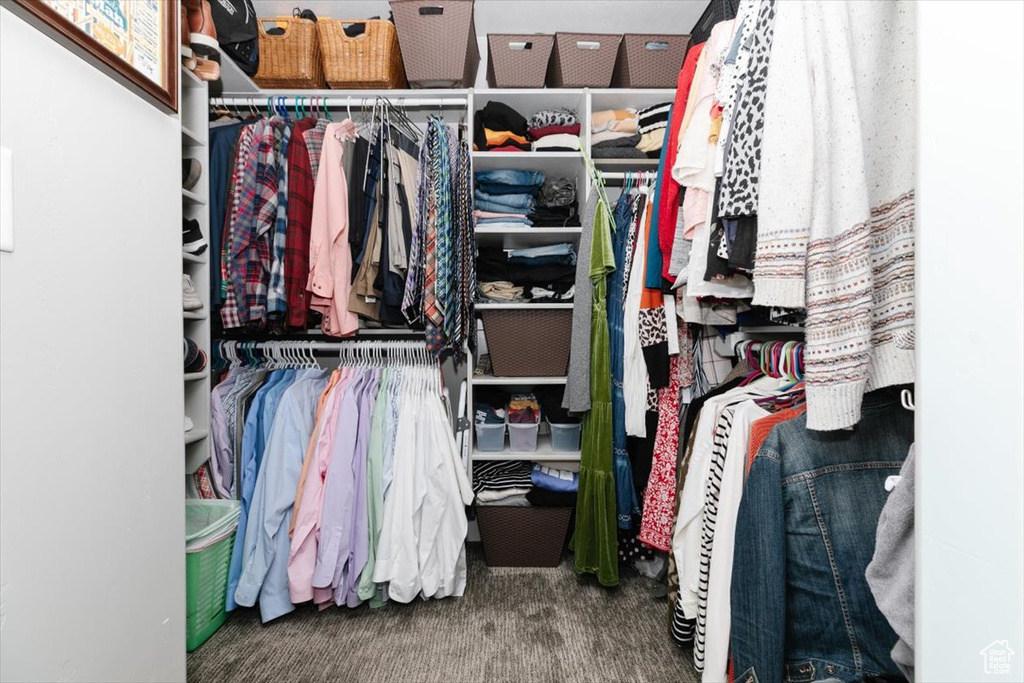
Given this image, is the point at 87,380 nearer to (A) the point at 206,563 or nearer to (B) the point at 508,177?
(A) the point at 206,563

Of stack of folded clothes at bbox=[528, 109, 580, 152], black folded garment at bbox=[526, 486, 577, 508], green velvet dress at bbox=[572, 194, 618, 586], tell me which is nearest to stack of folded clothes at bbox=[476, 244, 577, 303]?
green velvet dress at bbox=[572, 194, 618, 586]

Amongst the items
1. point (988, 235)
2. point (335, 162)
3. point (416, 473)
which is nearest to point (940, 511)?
point (988, 235)

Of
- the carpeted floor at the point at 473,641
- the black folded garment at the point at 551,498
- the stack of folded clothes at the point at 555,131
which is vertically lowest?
the carpeted floor at the point at 473,641

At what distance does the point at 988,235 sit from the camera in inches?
18.0

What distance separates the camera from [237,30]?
167 centimetres

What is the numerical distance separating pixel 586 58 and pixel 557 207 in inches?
24.0

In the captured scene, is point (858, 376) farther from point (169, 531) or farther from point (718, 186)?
point (169, 531)

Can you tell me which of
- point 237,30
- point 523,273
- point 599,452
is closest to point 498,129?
point 523,273

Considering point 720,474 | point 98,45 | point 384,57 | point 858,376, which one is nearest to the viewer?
point 858,376

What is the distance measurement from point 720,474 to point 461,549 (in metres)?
1.04

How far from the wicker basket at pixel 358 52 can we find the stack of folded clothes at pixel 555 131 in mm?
637

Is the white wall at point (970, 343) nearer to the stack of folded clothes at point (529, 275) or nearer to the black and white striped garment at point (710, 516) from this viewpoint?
the black and white striped garment at point (710, 516)

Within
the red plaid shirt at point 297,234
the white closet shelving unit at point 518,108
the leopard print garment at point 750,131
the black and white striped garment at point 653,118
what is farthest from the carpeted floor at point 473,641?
the black and white striped garment at point 653,118

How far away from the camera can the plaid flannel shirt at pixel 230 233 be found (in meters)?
1.64
